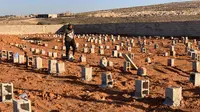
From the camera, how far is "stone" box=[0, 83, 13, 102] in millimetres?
6504

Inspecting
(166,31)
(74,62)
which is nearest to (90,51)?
(74,62)

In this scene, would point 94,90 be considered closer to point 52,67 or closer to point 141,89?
point 141,89

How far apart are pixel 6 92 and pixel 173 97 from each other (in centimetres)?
305

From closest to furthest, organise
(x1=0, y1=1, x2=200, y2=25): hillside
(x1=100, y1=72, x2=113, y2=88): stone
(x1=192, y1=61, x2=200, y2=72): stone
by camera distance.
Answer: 1. (x1=100, y1=72, x2=113, y2=88): stone
2. (x1=192, y1=61, x2=200, y2=72): stone
3. (x1=0, y1=1, x2=200, y2=25): hillside

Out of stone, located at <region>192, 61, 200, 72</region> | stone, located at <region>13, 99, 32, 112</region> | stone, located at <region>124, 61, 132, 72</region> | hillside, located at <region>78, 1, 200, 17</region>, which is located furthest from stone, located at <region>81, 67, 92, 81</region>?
hillside, located at <region>78, 1, 200, 17</region>

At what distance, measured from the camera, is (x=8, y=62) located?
11977mm

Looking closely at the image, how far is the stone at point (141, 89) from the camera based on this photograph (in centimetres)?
667

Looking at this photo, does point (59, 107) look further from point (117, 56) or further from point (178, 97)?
point (117, 56)

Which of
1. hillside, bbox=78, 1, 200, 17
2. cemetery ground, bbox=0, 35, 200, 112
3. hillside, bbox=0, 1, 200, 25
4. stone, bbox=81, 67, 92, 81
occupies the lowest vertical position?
cemetery ground, bbox=0, 35, 200, 112

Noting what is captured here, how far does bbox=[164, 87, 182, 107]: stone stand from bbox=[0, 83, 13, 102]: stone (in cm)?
286

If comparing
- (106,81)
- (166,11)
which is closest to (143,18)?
(166,11)

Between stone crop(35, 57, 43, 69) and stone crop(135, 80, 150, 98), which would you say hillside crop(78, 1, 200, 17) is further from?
stone crop(135, 80, 150, 98)

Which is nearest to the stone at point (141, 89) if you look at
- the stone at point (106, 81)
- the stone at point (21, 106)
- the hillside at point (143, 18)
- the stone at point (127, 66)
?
the stone at point (106, 81)

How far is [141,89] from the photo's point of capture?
6.68m
